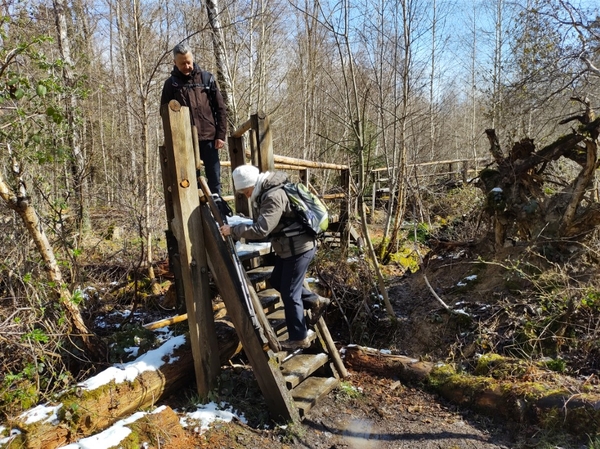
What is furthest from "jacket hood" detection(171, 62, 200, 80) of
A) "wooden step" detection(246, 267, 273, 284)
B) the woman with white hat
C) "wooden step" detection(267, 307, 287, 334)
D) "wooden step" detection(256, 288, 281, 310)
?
"wooden step" detection(267, 307, 287, 334)

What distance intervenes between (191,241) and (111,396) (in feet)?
4.97

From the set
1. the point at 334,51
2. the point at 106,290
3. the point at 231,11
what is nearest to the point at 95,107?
the point at 231,11

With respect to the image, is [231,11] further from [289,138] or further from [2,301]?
[2,301]

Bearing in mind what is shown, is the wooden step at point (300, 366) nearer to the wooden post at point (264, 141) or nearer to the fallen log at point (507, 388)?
the fallen log at point (507, 388)

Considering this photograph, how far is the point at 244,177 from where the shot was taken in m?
3.71

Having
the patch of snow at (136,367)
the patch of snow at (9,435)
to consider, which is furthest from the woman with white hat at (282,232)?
the patch of snow at (9,435)

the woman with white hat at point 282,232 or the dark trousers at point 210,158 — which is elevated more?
the dark trousers at point 210,158

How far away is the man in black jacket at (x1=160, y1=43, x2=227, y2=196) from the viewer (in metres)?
4.76

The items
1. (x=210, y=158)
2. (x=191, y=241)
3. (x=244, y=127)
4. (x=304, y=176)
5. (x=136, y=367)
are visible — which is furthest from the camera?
(x=304, y=176)

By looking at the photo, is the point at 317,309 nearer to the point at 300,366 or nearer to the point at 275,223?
the point at 300,366

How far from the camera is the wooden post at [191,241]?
3.91m

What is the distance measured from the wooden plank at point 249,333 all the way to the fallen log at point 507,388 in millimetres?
1537

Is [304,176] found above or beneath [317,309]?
above

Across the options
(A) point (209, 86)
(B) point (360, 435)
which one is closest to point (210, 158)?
(A) point (209, 86)
